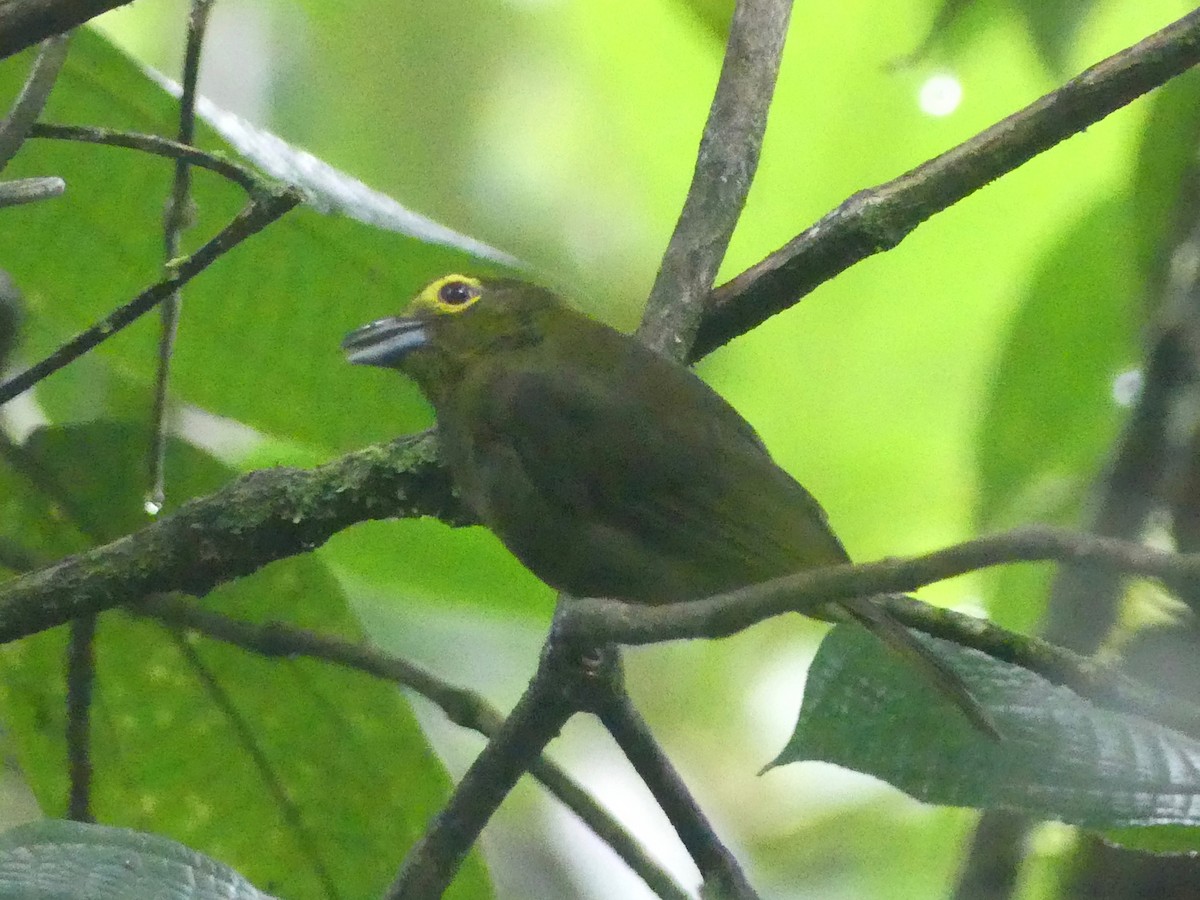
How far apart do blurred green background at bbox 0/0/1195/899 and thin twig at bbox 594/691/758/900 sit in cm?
71

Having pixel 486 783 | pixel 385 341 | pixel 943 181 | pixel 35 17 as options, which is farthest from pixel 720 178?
pixel 35 17

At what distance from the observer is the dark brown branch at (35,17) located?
1078 mm

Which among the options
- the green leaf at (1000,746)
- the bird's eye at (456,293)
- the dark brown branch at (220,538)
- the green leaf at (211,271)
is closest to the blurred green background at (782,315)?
the green leaf at (211,271)

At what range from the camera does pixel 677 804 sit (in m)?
1.43

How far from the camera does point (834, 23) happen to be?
2863 mm

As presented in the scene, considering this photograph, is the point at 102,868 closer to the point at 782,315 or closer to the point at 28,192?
the point at 28,192

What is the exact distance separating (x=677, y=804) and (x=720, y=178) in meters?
0.90

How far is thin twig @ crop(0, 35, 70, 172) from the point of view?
1.38 metres

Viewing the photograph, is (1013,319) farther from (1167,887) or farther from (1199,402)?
(1167,887)

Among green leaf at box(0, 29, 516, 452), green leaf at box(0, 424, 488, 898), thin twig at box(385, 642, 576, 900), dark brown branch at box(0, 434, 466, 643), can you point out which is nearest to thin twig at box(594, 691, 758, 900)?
thin twig at box(385, 642, 576, 900)

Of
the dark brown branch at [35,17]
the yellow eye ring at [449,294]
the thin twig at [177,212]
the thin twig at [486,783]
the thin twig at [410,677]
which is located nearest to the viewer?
the dark brown branch at [35,17]

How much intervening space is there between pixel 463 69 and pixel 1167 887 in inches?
97.2

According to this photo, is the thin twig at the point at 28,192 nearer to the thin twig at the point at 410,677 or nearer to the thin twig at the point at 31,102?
the thin twig at the point at 31,102

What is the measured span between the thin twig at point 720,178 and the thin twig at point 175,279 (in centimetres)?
62
